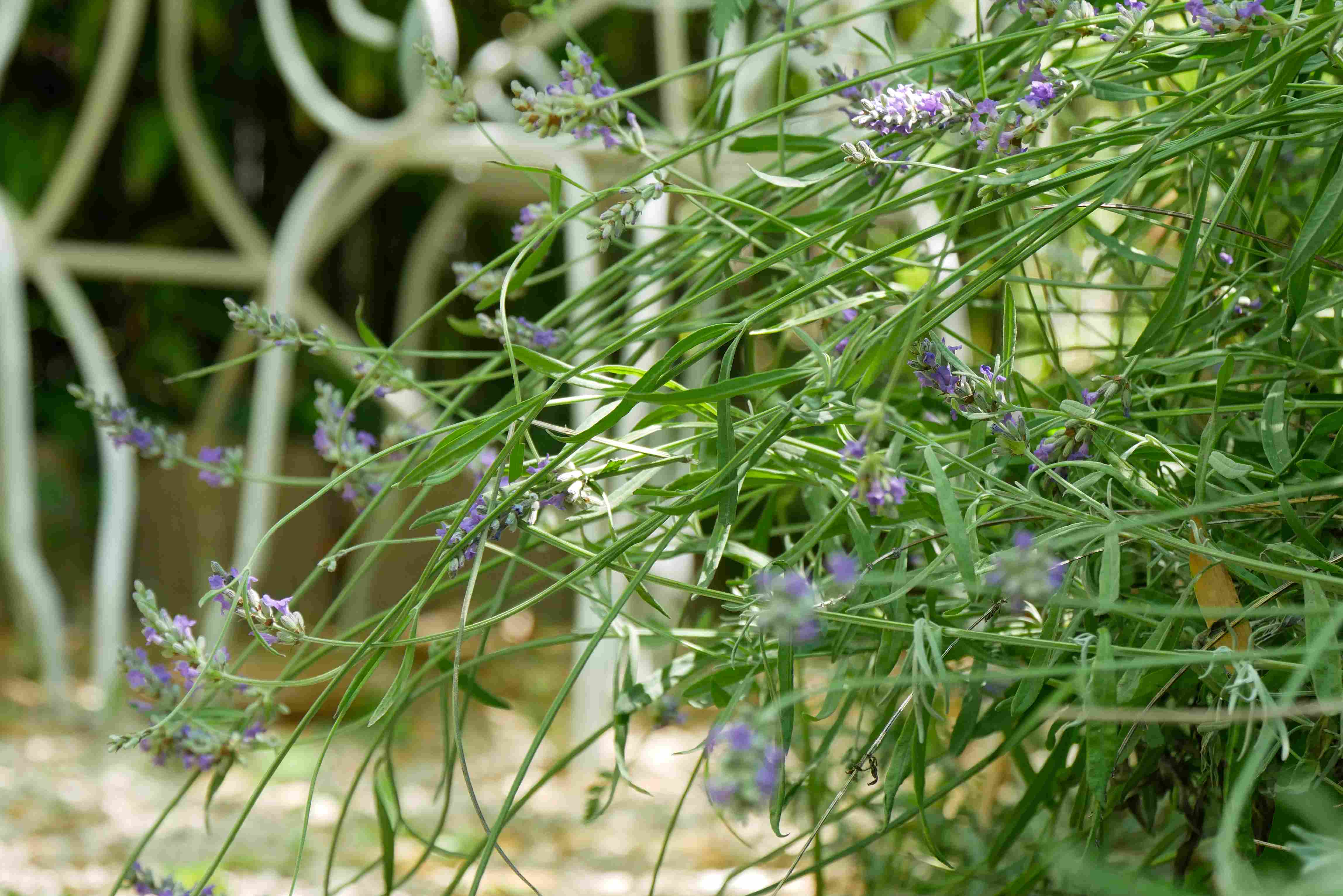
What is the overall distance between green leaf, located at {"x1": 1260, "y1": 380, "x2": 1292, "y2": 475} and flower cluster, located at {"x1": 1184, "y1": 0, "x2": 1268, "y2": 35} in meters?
0.09

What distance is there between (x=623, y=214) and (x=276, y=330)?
0.42 feet

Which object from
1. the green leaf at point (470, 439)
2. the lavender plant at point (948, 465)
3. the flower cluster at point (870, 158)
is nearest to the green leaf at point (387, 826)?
the lavender plant at point (948, 465)

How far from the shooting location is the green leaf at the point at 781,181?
30 centimetres

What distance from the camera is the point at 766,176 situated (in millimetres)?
306

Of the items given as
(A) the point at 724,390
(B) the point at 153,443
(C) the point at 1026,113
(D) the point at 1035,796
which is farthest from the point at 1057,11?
(B) the point at 153,443

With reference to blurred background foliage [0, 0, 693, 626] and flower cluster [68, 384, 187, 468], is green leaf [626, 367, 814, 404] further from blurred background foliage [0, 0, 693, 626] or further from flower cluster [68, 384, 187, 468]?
blurred background foliage [0, 0, 693, 626]

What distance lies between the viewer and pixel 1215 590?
0.30m

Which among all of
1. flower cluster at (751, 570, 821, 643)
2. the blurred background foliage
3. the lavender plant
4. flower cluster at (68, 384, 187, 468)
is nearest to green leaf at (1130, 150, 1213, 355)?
the lavender plant

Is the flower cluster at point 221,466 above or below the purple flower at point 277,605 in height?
above

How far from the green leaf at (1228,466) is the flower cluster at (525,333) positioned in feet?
0.67

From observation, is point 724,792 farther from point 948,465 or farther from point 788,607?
point 948,465

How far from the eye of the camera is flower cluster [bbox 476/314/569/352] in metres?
0.37

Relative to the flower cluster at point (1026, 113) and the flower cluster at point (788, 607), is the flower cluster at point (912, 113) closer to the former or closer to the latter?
the flower cluster at point (1026, 113)

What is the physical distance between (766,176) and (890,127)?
1.4 inches
